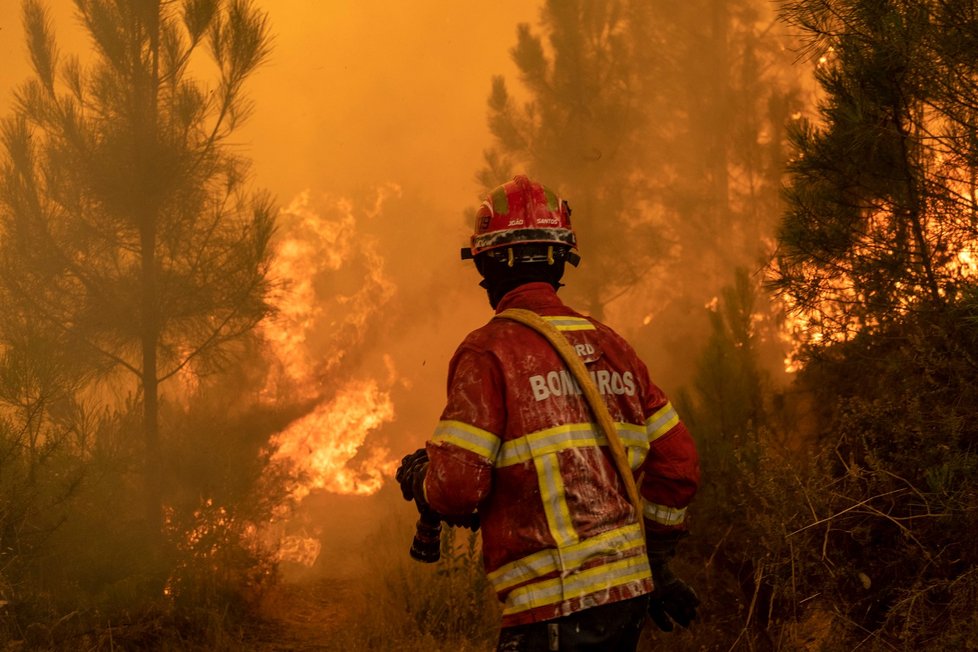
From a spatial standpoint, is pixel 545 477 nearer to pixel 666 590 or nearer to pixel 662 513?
pixel 662 513

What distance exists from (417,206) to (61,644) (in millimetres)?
21166

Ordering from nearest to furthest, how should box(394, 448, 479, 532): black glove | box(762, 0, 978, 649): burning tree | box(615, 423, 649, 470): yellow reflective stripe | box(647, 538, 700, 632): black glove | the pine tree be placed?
box(394, 448, 479, 532): black glove → box(615, 423, 649, 470): yellow reflective stripe → box(647, 538, 700, 632): black glove → box(762, 0, 978, 649): burning tree → the pine tree

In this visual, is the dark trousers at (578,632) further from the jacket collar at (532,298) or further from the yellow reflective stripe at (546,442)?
the jacket collar at (532,298)

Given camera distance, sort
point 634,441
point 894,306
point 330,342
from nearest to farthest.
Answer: point 634,441
point 894,306
point 330,342

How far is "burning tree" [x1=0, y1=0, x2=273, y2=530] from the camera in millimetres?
8164

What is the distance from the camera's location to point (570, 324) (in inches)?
99.8

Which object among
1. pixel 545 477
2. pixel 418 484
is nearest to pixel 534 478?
pixel 545 477

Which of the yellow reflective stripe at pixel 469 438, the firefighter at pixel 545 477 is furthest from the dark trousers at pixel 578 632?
the yellow reflective stripe at pixel 469 438

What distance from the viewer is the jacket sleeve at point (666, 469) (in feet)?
8.45

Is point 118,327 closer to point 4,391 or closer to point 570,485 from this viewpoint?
point 4,391

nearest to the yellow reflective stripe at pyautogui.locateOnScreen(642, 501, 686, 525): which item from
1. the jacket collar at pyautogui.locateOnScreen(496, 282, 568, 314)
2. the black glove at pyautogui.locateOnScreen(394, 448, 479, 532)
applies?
the black glove at pyautogui.locateOnScreen(394, 448, 479, 532)

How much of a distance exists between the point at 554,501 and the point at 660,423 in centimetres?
51

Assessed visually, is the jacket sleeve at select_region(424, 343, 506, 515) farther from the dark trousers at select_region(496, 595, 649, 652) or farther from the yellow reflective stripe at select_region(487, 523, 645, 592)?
the dark trousers at select_region(496, 595, 649, 652)

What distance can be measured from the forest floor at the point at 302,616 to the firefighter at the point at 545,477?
169 inches
